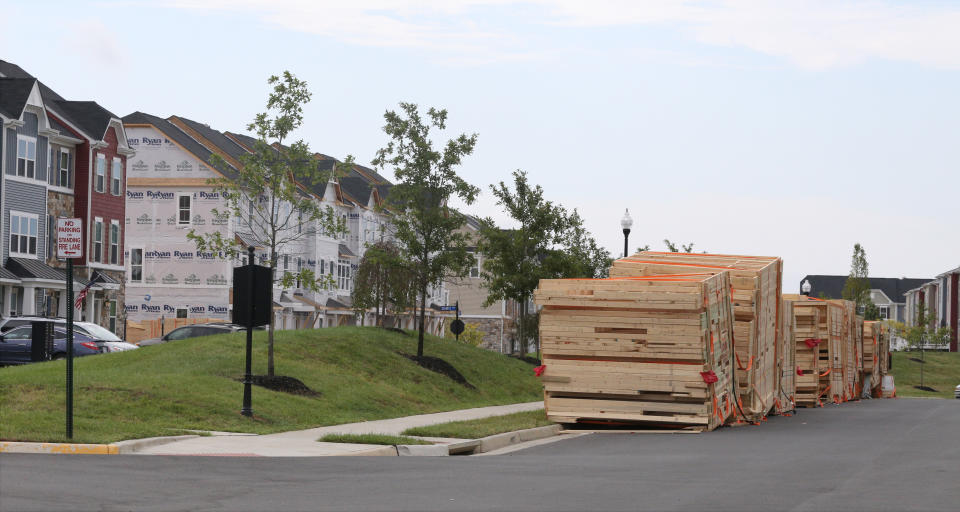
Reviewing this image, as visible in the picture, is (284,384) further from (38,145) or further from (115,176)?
(115,176)

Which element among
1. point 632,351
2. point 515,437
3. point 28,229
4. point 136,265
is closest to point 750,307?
point 632,351

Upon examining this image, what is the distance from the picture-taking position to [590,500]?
1012cm

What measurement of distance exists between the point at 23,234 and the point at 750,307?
34.6 metres

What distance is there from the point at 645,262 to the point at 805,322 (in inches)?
381

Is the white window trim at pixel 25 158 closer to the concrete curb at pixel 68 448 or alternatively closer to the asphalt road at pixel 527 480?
the concrete curb at pixel 68 448

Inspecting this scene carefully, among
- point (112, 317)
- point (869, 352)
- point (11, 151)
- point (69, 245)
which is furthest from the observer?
point (112, 317)

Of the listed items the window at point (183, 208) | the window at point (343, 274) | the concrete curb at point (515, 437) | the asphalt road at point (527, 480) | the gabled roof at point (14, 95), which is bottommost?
the concrete curb at point (515, 437)

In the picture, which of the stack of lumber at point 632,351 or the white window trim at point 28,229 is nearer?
the stack of lumber at point 632,351

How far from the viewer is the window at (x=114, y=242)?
55.3 meters

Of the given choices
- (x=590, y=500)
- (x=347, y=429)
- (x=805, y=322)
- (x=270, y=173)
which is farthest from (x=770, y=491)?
(x=805, y=322)

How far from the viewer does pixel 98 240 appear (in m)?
54.2

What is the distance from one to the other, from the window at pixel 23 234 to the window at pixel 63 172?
248 centimetres

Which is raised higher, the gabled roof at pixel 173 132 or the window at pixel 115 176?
the gabled roof at pixel 173 132

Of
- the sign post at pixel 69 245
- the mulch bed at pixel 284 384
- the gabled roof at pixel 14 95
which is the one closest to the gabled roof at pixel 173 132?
the gabled roof at pixel 14 95
